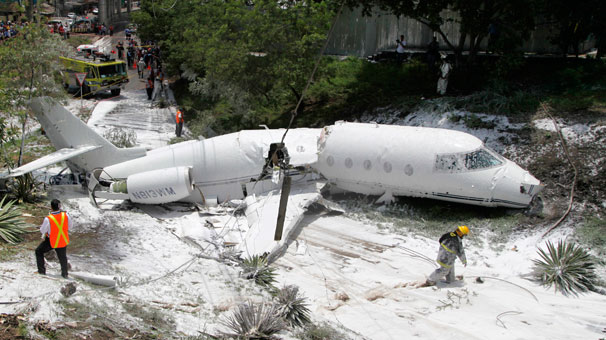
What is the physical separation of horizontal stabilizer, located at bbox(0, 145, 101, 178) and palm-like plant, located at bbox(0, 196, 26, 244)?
2044 mm

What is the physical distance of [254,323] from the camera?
9.48 metres

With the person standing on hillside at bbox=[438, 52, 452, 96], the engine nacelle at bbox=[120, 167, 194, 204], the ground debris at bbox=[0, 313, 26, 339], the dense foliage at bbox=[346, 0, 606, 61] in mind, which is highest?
the dense foliage at bbox=[346, 0, 606, 61]

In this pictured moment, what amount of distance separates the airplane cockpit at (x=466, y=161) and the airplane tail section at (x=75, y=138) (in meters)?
11.2

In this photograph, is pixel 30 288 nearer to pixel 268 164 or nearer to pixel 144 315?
pixel 144 315

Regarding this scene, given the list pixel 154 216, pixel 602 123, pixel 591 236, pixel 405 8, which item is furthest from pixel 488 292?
pixel 405 8

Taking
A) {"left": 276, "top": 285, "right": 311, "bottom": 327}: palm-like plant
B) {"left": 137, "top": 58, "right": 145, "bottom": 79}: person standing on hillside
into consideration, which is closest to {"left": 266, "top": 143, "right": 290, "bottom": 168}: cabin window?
{"left": 276, "top": 285, "right": 311, "bottom": 327}: palm-like plant

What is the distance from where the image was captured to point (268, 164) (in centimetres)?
1734

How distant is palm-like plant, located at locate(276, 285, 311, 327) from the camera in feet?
33.7

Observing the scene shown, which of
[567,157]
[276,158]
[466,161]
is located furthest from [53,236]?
[567,157]

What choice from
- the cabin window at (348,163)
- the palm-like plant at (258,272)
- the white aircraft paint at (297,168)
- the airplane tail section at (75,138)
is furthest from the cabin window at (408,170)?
the airplane tail section at (75,138)

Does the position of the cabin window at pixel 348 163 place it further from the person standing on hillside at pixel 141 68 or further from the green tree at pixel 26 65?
the person standing on hillside at pixel 141 68

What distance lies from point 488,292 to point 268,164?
8438 mm

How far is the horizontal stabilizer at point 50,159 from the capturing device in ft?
51.2

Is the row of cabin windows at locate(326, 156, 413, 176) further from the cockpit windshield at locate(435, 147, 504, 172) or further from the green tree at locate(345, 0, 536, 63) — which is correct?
the green tree at locate(345, 0, 536, 63)
